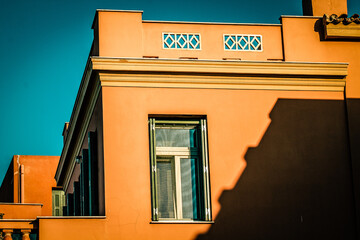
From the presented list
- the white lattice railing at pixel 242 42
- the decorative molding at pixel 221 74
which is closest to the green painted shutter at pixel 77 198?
the decorative molding at pixel 221 74

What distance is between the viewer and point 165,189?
2242 cm

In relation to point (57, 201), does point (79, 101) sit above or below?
above

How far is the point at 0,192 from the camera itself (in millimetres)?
48750

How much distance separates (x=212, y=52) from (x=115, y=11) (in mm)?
A: 2555

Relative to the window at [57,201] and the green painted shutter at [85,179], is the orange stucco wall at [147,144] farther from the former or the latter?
the window at [57,201]

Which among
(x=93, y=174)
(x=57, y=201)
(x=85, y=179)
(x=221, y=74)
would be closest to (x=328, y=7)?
(x=221, y=74)

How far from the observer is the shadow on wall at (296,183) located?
22.3 metres

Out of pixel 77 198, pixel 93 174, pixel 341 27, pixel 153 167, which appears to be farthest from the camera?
pixel 77 198

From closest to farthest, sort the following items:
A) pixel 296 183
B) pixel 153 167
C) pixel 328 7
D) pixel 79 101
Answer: pixel 153 167, pixel 296 183, pixel 328 7, pixel 79 101

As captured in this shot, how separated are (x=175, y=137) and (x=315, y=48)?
4281mm

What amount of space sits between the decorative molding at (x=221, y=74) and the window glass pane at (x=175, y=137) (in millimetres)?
1050

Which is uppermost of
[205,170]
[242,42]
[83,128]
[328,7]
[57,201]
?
[328,7]

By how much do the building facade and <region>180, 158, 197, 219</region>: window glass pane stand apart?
2 centimetres

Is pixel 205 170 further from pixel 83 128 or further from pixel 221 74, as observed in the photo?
pixel 83 128
